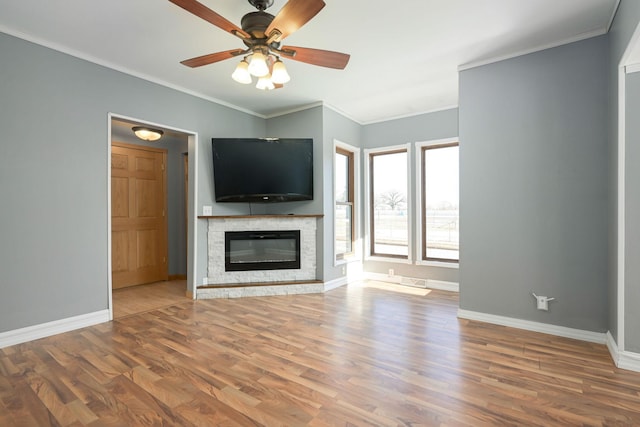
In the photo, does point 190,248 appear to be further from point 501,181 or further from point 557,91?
point 557,91

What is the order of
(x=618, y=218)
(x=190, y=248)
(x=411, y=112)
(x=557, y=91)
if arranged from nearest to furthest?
(x=618, y=218) → (x=557, y=91) → (x=190, y=248) → (x=411, y=112)

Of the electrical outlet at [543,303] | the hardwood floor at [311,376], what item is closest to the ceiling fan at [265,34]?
the hardwood floor at [311,376]

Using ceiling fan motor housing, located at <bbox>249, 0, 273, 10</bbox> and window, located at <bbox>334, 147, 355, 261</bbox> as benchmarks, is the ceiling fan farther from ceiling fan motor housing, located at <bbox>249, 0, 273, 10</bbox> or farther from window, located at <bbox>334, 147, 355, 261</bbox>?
window, located at <bbox>334, 147, 355, 261</bbox>

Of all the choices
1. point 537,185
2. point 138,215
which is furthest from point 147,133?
point 537,185

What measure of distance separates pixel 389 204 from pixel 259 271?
2.42m

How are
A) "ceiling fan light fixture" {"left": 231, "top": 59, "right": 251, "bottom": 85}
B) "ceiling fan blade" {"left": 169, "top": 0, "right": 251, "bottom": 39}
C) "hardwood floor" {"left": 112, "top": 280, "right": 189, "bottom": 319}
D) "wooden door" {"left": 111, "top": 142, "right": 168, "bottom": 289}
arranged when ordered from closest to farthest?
"ceiling fan blade" {"left": 169, "top": 0, "right": 251, "bottom": 39} < "ceiling fan light fixture" {"left": 231, "top": 59, "right": 251, "bottom": 85} < "hardwood floor" {"left": 112, "top": 280, "right": 189, "bottom": 319} < "wooden door" {"left": 111, "top": 142, "right": 168, "bottom": 289}

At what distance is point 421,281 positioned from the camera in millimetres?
4855

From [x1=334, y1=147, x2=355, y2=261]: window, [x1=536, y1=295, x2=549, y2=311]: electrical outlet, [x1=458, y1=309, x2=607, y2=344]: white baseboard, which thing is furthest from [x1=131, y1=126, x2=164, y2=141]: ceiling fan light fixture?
[x1=536, y1=295, x2=549, y2=311]: electrical outlet

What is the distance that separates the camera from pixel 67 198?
121 inches

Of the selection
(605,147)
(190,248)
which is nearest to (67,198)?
(190,248)

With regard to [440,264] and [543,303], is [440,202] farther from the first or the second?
[543,303]

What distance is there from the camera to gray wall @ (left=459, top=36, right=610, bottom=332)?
2.77 m

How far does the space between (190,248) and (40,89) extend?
227cm

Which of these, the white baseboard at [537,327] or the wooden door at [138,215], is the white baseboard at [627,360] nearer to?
the white baseboard at [537,327]
